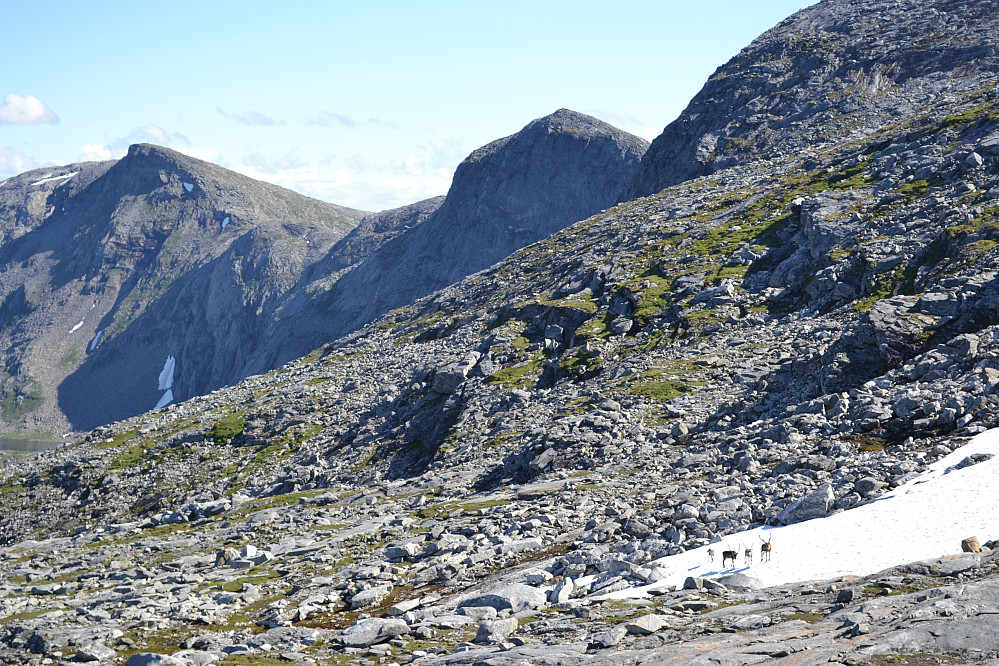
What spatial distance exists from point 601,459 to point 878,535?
26.0 m

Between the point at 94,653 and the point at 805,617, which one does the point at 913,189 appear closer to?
the point at 805,617

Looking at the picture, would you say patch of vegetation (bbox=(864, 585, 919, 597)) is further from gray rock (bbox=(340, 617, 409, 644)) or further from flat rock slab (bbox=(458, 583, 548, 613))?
gray rock (bbox=(340, 617, 409, 644))

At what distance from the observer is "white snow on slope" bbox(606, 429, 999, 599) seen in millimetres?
23766

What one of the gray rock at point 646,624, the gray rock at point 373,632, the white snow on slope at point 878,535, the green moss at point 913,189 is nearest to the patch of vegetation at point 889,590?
the white snow on slope at point 878,535

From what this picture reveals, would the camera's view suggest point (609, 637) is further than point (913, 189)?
No

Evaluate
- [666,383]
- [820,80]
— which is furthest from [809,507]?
[820,80]

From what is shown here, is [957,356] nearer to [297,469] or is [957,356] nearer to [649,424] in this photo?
[649,424]

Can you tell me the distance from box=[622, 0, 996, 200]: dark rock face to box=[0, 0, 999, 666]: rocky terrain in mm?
7194

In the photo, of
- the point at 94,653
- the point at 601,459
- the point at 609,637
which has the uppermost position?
the point at 601,459

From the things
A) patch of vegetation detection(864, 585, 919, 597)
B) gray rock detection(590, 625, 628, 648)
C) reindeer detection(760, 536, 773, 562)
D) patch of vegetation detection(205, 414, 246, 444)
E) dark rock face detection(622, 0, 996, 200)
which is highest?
dark rock face detection(622, 0, 996, 200)

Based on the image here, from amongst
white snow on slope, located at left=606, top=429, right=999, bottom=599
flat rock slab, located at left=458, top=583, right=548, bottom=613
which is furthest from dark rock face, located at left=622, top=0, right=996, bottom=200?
flat rock slab, located at left=458, top=583, right=548, bottom=613

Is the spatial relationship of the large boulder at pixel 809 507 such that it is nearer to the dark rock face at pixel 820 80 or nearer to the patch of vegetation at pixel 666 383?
the patch of vegetation at pixel 666 383

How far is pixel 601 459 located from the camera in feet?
165

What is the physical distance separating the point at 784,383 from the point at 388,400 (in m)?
46.4
